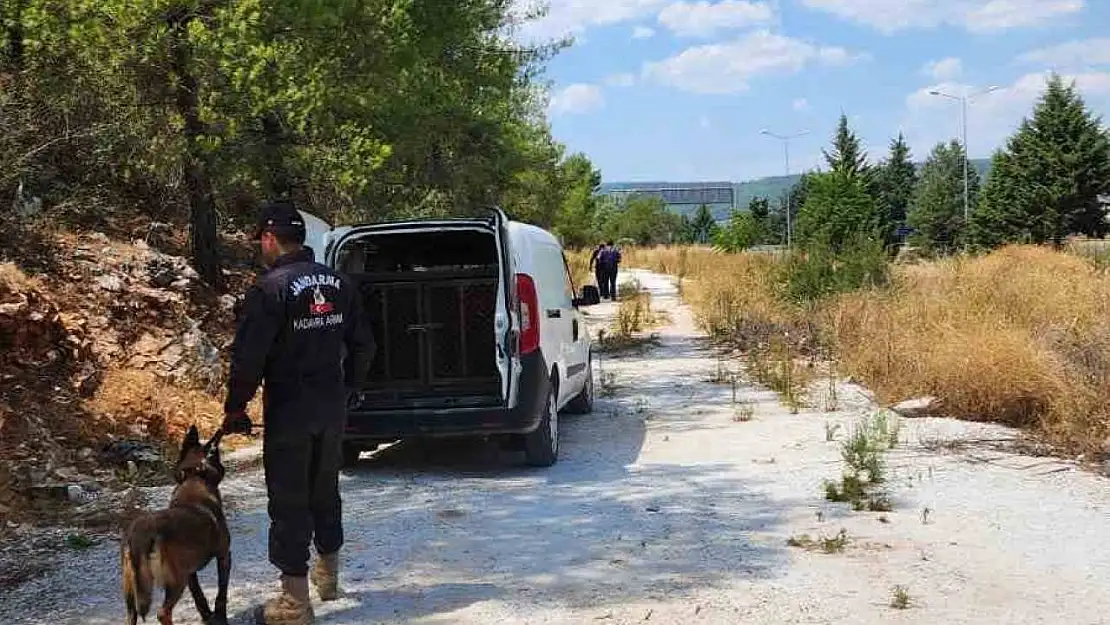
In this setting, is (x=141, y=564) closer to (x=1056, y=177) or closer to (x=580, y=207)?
(x=1056, y=177)

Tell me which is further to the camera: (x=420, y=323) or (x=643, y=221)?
(x=643, y=221)

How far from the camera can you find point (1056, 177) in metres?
44.2

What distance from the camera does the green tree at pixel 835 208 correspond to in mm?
Result: 24547

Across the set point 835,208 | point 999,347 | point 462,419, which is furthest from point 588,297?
point 835,208

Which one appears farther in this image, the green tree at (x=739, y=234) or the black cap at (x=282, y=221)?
the green tree at (x=739, y=234)

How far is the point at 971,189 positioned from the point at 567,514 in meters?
78.4

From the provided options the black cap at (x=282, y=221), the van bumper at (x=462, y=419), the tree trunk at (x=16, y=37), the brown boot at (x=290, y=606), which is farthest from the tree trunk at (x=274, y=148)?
the brown boot at (x=290, y=606)

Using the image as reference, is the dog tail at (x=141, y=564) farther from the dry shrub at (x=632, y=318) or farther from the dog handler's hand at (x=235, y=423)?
the dry shrub at (x=632, y=318)

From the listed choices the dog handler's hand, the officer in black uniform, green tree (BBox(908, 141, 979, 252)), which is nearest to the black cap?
the officer in black uniform

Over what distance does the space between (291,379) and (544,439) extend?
12.3 feet

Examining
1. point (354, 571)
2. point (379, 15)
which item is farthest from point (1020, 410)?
point (379, 15)

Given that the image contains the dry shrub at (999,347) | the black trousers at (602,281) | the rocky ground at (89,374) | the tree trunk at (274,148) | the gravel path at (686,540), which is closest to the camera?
the gravel path at (686,540)

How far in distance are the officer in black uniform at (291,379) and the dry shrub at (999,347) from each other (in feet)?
19.4

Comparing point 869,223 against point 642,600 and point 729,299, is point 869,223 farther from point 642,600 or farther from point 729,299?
point 642,600
